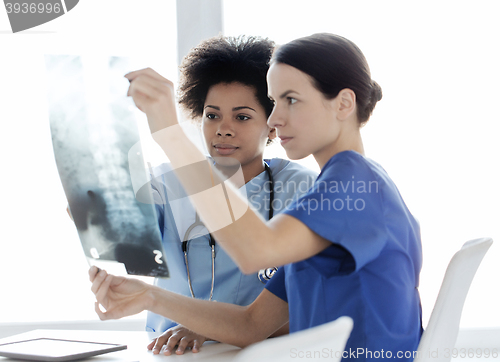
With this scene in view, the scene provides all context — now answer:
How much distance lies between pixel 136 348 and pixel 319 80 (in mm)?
681

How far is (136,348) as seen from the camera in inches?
38.4

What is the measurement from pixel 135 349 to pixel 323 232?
20.6 inches

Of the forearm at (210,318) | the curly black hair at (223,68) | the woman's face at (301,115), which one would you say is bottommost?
the forearm at (210,318)

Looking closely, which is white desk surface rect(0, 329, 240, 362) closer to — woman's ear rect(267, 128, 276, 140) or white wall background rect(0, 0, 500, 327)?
woman's ear rect(267, 128, 276, 140)

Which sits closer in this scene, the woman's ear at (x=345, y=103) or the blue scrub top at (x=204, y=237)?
the woman's ear at (x=345, y=103)

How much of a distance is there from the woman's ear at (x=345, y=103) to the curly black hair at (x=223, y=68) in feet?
1.43

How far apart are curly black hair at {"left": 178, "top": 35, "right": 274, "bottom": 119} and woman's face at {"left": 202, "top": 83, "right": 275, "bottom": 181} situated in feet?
0.10

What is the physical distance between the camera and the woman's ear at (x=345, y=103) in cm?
85

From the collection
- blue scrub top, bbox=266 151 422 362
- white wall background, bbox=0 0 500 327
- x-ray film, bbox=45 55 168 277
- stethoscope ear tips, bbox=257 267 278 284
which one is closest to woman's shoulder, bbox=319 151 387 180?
blue scrub top, bbox=266 151 422 362

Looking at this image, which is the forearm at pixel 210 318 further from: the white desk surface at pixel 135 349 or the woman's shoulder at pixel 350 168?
the woman's shoulder at pixel 350 168

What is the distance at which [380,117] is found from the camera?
6.01ft

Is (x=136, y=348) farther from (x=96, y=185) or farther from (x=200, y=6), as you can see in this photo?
(x=200, y=6)

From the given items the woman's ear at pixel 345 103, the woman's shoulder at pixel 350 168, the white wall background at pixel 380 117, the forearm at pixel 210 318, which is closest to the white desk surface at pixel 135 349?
the forearm at pixel 210 318

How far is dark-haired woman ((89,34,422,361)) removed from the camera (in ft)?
2.24
